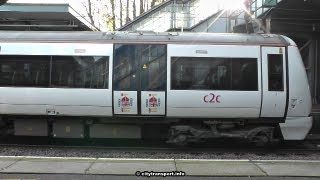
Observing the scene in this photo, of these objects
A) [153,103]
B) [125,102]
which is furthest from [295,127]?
[125,102]

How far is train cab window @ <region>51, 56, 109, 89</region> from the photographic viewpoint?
11906 mm

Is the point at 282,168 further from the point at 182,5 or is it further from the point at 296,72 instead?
the point at 182,5

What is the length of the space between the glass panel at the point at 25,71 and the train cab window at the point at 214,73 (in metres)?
3.14

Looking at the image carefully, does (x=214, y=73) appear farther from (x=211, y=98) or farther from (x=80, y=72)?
(x=80, y=72)

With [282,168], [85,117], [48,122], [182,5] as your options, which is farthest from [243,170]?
[182,5]

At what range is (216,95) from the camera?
11.8 m

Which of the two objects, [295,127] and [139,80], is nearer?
[139,80]

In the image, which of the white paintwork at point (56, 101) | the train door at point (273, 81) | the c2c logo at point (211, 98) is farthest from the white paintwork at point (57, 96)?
the train door at point (273, 81)

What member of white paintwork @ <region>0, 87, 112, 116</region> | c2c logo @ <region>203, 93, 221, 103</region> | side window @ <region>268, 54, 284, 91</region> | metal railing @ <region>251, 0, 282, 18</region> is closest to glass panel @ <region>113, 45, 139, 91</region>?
white paintwork @ <region>0, 87, 112, 116</region>

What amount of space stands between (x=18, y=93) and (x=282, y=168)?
22.4ft

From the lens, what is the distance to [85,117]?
12.1 meters

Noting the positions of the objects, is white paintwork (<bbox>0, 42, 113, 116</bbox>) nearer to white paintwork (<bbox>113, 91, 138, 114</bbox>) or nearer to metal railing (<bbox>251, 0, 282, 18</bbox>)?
white paintwork (<bbox>113, 91, 138, 114</bbox>)

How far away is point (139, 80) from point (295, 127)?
12.9 feet

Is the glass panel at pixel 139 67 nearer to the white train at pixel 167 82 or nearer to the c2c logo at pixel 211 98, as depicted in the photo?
the white train at pixel 167 82
